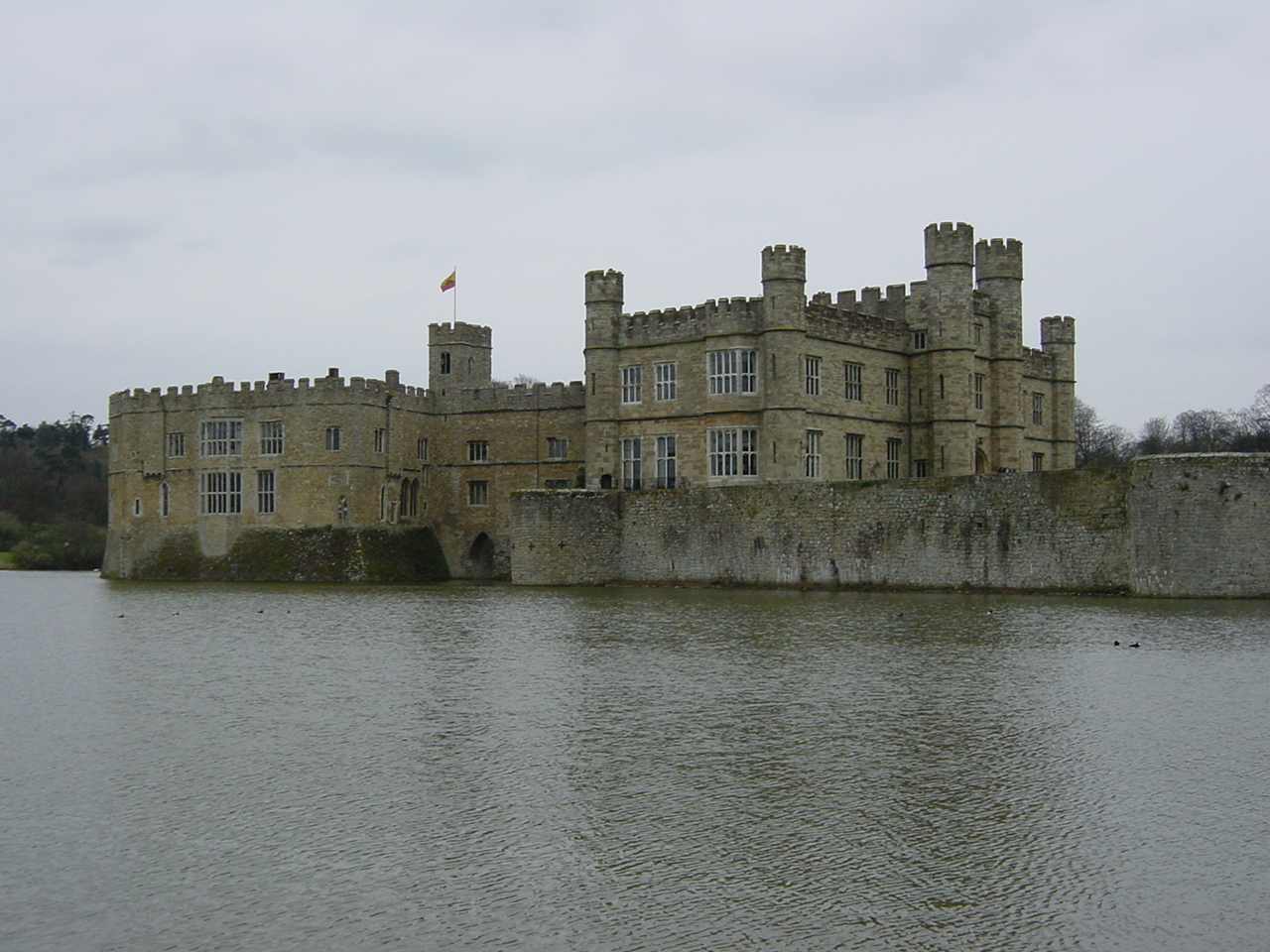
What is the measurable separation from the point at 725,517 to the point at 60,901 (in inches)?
1187

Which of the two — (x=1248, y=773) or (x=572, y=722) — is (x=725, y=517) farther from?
(x=1248, y=773)

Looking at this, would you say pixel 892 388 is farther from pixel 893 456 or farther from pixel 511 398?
pixel 511 398

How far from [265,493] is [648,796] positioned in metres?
41.9

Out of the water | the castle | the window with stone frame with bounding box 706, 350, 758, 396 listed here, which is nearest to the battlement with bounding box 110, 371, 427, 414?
the castle

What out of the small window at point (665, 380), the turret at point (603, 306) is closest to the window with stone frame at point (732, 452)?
the small window at point (665, 380)

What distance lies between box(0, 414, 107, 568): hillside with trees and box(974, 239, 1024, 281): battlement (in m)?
46.1

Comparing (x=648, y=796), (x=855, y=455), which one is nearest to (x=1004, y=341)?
(x=855, y=455)

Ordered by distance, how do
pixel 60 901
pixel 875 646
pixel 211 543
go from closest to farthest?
pixel 60 901, pixel 875 646, pixel 211 543

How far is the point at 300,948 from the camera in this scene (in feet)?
27.2

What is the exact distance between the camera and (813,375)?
4291 cm

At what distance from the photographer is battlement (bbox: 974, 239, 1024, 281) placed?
47.1 m

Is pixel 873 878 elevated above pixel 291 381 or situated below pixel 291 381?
below

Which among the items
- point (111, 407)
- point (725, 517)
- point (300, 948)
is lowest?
point (300, 948)

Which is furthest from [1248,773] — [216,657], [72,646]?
[72,646]
